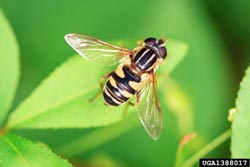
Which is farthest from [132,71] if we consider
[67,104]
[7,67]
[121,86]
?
[7,67]

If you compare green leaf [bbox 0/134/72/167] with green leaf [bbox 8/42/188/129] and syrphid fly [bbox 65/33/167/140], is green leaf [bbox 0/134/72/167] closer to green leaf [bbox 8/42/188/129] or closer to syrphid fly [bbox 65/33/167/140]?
green leaf [bbox 8/42/188/129]

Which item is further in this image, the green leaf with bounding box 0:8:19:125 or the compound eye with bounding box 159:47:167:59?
the compound eye with bounding box 159:47:167:59

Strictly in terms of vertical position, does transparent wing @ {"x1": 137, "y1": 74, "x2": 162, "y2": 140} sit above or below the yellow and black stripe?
below

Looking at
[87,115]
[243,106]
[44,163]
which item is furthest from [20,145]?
[243,106]

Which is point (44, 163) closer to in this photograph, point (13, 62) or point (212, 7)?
point (13, 62)

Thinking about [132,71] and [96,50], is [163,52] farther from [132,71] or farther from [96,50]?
[96,50]

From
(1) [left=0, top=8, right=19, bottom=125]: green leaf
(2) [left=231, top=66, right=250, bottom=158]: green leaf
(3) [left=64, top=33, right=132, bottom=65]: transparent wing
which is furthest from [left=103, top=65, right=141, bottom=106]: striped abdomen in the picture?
(2) [left=231, top=66, right=250, bottom=158]: green leaf
